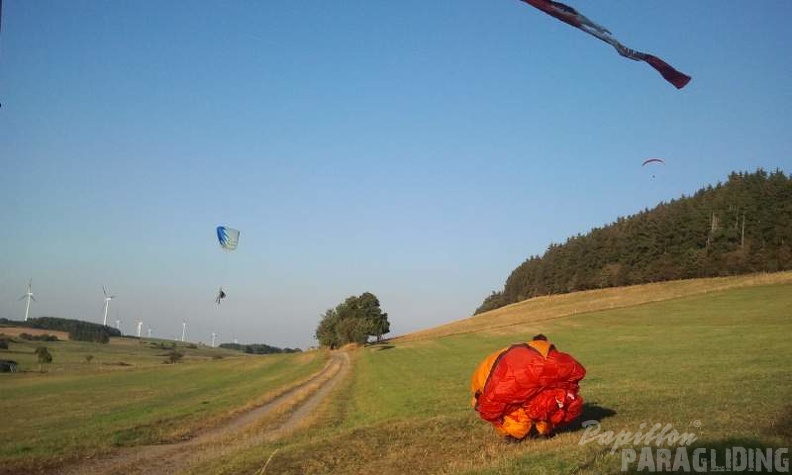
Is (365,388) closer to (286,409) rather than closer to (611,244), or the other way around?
(286,409)

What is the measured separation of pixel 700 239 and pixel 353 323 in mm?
68486

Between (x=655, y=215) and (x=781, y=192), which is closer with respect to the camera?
(x=781, y=192)

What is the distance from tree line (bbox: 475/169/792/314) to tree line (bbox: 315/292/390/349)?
4791 centimetres

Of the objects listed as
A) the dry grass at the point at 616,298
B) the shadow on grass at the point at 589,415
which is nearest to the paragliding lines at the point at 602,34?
the shadow on grass at the point at 589,415

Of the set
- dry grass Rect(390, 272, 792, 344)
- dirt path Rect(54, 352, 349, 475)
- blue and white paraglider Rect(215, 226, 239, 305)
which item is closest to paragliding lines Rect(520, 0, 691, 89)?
dirt path Rect(54, 352, 349, 475)

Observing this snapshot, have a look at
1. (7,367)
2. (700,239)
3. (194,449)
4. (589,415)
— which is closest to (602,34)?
(589,415)

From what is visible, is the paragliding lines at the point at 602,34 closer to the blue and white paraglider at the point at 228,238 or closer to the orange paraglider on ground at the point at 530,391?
the orange paraglider on ground at the point at 530,391

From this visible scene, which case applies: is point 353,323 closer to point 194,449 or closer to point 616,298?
point 616,298

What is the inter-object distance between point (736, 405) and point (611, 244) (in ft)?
383

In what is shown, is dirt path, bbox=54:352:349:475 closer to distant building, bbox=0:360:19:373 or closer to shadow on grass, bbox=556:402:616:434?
shadow on grass, bbox=556:402:616:434

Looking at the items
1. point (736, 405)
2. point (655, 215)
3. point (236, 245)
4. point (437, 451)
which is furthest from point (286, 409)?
point (655, 215)

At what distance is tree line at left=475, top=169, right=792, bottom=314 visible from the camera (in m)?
86.6

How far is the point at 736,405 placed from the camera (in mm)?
13234

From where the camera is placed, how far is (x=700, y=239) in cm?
9900
